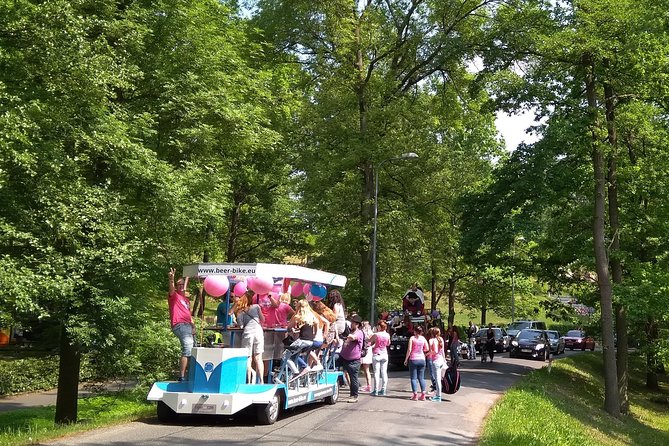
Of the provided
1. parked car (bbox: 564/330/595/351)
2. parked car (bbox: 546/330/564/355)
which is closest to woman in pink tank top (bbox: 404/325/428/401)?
parked car (bbox: 546/330/564/355)

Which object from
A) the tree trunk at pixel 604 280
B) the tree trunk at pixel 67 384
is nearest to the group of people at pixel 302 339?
the tree trunk at pixel 67 384

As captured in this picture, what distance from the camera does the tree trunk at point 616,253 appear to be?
81.8ft

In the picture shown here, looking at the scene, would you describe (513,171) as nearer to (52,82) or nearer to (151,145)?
(151,145)

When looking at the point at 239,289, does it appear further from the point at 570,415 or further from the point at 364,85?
the point at 364,85

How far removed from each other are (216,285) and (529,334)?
32.7m

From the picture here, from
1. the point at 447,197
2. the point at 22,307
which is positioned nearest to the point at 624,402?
the point at 447,197

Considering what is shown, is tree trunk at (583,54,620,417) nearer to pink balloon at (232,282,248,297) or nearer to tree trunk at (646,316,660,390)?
tree trunk at (646,316,660,390)

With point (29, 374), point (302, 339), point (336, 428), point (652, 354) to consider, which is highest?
point (302, 339)

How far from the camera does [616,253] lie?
25.4 metres

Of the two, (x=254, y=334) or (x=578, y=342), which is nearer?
(x=254, y=334)

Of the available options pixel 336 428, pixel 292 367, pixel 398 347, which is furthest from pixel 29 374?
pixel 336 428

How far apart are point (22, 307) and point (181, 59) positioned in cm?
812

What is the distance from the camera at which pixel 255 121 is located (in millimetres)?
20391

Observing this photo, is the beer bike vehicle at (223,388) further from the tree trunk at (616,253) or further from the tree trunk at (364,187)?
the tree trunk at (364,187)
